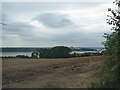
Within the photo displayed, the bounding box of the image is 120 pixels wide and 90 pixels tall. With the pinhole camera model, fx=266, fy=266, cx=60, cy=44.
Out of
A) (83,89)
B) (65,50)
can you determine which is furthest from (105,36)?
(65,50)

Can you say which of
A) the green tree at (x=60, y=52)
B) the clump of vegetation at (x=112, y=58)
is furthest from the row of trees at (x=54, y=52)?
the clump of vegetation at (x=112, y=58)

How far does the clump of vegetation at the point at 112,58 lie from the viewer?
8430 mm

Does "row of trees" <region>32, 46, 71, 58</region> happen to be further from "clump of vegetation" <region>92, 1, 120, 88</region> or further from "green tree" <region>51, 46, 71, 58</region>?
"clump of vegetation" <region>92, 1, 120, 88</region>

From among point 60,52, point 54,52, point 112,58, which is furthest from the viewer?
point 54,52

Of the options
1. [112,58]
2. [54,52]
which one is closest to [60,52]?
[54,52]

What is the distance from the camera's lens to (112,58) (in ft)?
30.3

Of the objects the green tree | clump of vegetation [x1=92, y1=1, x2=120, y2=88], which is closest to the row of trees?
the green tree

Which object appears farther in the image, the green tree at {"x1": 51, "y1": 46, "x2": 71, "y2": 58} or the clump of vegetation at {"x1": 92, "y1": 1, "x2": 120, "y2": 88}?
the green tree at {"x1": 51, "y1": 46, "x2": 71, "y2": 58}

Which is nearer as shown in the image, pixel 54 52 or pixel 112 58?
pixel 112 58

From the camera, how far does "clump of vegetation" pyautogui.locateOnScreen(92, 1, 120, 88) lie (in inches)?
332

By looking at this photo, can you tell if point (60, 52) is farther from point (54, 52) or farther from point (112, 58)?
point (112, 58)

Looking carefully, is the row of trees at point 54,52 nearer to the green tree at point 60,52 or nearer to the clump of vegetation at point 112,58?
the green tree at point 60,52

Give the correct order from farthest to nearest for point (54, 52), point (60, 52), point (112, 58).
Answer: point (54, 52) < point (60, 52) < point (112, 58)

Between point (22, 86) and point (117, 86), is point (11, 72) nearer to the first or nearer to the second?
point (22, 86)
